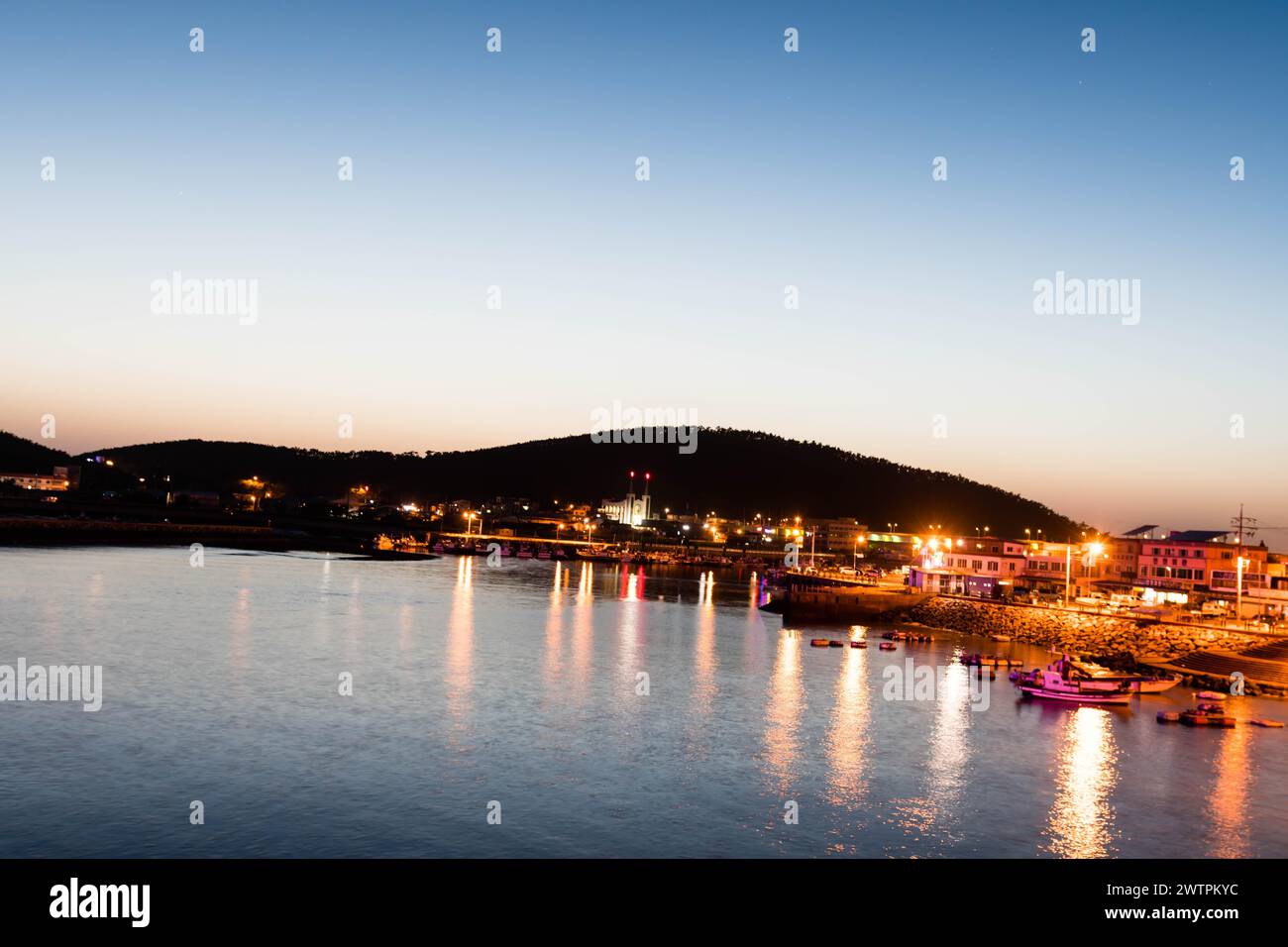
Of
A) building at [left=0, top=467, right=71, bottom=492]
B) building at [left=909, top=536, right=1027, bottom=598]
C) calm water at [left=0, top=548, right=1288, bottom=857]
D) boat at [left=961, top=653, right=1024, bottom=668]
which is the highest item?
building at [left=0, top=467, right=71, bottom=492]

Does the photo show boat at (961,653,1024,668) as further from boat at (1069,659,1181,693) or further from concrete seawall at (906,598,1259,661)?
boat at (1069,659,1181,693)

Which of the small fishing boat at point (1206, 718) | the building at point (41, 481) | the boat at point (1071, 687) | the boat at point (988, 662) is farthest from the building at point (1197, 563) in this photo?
the building at point (41, 481)

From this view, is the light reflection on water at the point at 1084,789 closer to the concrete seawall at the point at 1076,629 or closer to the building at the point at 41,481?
the concrete seawall at the point at 1076,629

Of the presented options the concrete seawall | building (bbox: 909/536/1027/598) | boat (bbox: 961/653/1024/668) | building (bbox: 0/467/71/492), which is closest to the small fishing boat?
boat (bbox: 961/653/1024/668)

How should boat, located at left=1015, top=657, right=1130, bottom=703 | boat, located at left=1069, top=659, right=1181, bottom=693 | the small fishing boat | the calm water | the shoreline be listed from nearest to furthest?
the calm water → the small fishing boat → boat, located at left=1015, top=657, right=1130, bottom=703 → boat, located at left=1069, top=659, right=1181, bottom=693 → the shoreline

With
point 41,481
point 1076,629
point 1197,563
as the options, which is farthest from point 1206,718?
point 41,481

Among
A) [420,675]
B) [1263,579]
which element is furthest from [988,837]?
[1263,579]

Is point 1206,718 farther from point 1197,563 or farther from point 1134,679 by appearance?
point 1197,563
